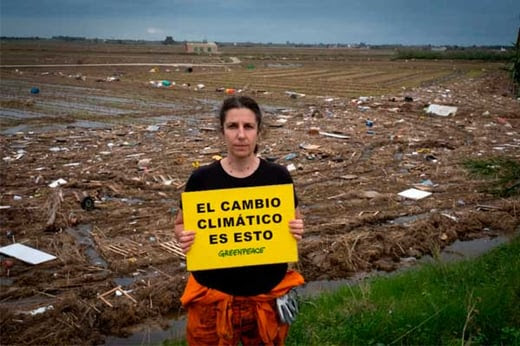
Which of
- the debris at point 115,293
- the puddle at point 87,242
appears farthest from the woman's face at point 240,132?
the puddle at point 87,242

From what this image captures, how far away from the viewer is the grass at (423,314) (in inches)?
128

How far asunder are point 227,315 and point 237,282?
0.55 feet

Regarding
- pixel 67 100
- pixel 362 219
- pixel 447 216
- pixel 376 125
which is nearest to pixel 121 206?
pixel 362 219

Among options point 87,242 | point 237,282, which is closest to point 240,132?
point 237,282

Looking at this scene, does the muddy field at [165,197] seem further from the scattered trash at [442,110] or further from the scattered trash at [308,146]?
the scattered trash at [442,110]

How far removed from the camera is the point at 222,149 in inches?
404

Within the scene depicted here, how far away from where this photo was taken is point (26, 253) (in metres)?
5.25

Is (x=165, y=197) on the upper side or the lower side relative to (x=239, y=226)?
lower

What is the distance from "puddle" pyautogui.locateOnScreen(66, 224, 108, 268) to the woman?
10.5 feet

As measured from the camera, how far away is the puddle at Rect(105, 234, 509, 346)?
3.95m

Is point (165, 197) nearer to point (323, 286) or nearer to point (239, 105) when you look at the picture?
point (323, 286)

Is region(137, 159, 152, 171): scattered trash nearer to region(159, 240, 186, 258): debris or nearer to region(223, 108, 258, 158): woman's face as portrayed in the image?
region(159, 240, 186, 258): debris

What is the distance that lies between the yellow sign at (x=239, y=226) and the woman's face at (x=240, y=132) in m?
0.19

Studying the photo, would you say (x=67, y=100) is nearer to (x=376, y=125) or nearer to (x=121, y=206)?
(x=376, y=125)
